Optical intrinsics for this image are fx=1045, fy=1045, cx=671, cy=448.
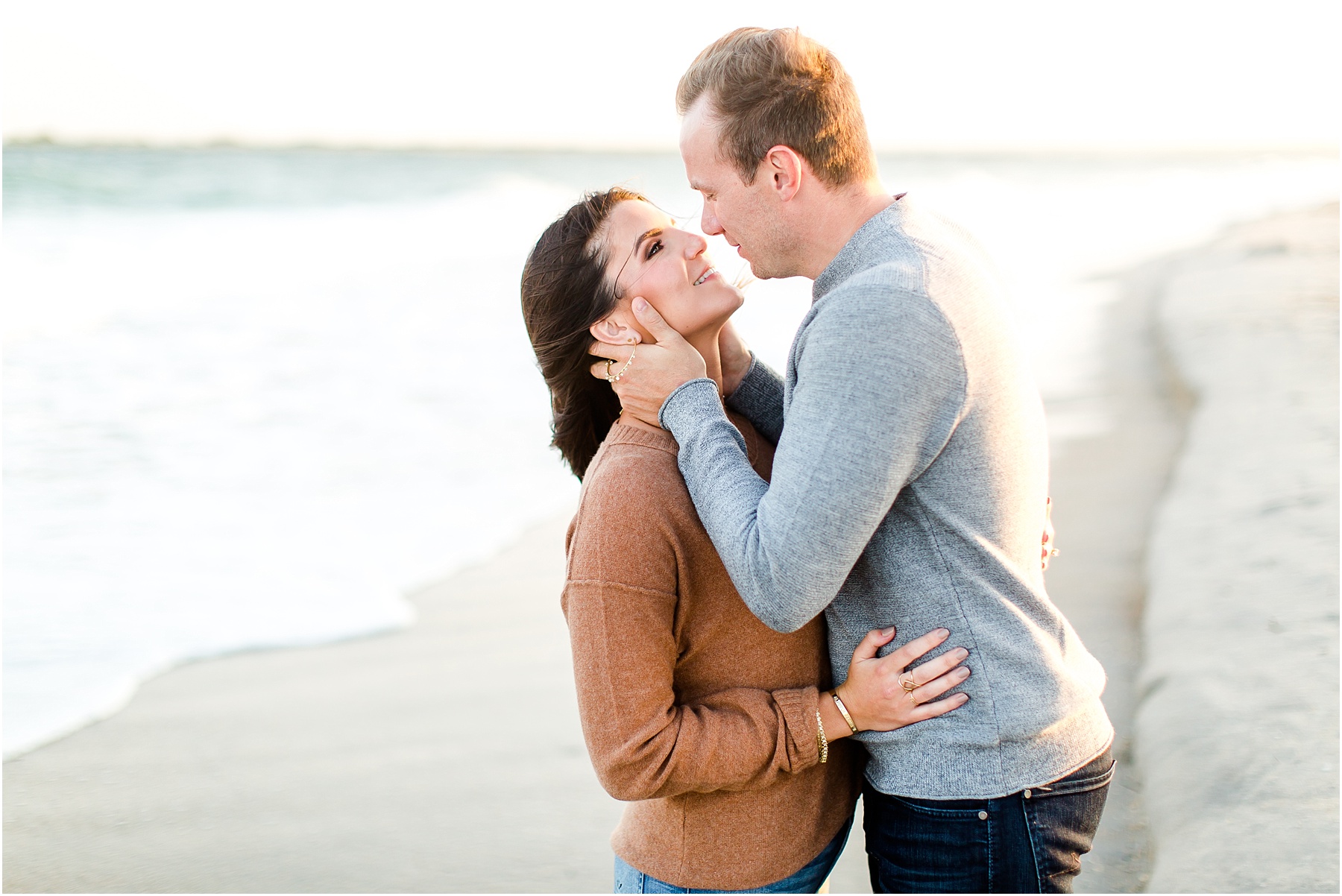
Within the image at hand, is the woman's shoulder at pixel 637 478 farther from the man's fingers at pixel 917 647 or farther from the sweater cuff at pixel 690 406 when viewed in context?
the man's fingers at pixel 917 647

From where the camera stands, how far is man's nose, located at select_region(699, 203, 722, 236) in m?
1.94

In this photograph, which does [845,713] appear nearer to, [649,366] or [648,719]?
[648,719]

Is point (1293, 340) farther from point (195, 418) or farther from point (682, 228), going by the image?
point (195, 418)

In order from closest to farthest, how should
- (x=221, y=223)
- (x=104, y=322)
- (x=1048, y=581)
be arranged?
(x=1048, y=581) < (x=104, y=322) < (x=221, y=223)

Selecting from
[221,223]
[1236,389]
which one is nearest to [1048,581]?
[1236,389]

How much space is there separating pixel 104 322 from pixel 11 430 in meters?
3.63

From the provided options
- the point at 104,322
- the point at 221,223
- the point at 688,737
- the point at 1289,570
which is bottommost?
the point at 221,223

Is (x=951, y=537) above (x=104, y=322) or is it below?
above

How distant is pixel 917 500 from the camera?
1.59m

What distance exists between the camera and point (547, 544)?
559 centimetres

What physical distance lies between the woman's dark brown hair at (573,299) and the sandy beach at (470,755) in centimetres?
174

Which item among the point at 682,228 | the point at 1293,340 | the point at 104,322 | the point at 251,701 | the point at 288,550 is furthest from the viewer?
the point at 104,322

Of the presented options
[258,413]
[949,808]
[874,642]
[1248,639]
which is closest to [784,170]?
[874,642]

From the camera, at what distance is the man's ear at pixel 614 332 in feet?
6.36
